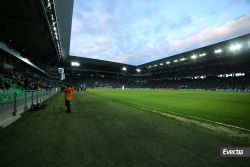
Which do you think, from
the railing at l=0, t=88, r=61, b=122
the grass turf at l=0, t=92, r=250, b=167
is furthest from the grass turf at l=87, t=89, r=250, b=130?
the railing at l=0, t=88, r=61, b=122

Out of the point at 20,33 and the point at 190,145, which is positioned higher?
the point at 20,33

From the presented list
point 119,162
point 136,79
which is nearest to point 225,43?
point 119,162

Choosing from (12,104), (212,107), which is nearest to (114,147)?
(12,104)

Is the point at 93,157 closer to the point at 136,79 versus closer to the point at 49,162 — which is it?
the point at 49,162

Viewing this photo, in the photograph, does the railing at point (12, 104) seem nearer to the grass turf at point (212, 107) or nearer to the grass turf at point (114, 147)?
the grass turf at point (114, 147)

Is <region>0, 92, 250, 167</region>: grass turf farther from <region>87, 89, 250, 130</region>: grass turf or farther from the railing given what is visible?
<region>87, 89, 250, 130</region>: grass turf

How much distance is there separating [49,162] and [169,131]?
12.3ft

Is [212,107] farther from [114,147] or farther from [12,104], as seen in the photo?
[12,104]

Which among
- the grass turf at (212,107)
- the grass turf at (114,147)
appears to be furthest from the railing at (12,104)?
the grass turf at (212,107)

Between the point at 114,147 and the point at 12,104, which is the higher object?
the point at 12,104

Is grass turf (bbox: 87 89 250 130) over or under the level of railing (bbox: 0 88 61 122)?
under

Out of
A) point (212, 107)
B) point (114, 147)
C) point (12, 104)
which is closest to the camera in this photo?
point (114, 147)

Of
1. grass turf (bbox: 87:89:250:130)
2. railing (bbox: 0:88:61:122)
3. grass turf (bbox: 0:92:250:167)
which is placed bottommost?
grass turf (bbox: 87:89:250:130)

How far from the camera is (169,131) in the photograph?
13.6 feet
